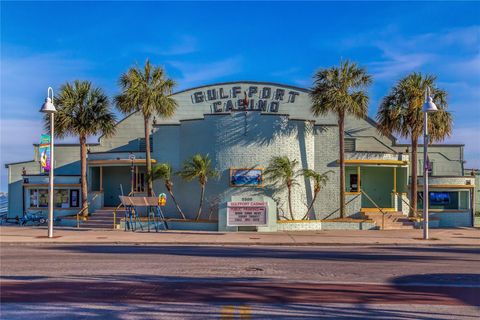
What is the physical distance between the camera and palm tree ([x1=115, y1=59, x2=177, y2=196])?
2795cm

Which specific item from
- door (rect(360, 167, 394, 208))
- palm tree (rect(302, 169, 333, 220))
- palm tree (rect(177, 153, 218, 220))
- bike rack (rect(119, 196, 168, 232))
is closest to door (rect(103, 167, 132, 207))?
bike rack (rect(119, 196, 168, 232))

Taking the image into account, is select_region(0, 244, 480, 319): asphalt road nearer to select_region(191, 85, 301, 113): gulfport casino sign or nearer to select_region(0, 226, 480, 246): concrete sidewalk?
select_region(0, 226, 480, 246): concrete sidewalk

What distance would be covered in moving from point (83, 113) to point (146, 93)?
4.25 metres

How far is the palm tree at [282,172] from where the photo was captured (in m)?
28.5

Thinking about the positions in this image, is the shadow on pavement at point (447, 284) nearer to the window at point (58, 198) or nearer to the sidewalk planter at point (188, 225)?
the sidewalk planter at point (188, 225)

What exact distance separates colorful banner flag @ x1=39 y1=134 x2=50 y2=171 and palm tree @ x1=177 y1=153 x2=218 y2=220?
7.37 metres

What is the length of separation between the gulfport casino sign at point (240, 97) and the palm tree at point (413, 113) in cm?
1054

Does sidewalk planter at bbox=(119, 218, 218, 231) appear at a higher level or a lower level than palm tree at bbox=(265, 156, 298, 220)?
lower

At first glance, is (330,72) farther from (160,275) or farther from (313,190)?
(160,275)

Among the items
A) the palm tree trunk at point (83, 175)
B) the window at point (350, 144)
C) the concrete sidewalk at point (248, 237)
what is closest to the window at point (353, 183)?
the window at point (350, 144)

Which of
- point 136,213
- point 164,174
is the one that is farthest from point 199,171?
point 136,213

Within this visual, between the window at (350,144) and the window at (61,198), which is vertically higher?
the window at (350,144)

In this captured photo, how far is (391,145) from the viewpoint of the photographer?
3731 centimetres

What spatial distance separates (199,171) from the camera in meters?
28.1
